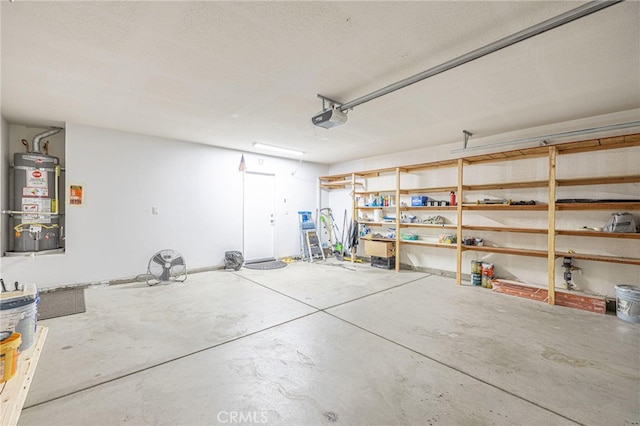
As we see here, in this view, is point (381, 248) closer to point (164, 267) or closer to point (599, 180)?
point (599, 180)

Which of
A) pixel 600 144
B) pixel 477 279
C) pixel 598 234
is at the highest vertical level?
pixel 600 144

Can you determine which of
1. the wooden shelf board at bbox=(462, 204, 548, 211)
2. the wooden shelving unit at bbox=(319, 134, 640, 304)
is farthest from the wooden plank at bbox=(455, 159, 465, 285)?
the wooden shelf board at bbox=(462, 204, 548, 211)

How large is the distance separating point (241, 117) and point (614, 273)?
5604 millimetres

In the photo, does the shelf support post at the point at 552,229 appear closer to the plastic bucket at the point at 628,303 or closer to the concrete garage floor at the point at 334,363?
the concrete garage floor at the point at 334,363

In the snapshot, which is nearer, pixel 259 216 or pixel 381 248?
pixel 381 248

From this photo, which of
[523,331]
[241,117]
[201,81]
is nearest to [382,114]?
[241,117]

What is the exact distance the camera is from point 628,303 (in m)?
3.26

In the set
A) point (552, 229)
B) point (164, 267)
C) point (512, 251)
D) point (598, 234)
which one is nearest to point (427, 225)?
point (512, 251)

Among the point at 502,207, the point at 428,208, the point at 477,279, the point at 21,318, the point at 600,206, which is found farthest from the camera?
the point at 428,208

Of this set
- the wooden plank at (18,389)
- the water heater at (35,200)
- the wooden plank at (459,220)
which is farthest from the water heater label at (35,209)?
the wooden plank at (459,220)

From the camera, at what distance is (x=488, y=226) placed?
470 cm

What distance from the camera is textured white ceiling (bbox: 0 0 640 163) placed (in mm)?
1868

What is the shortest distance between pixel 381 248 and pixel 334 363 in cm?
394

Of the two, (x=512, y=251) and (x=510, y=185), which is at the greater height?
(x=510, y=185)
